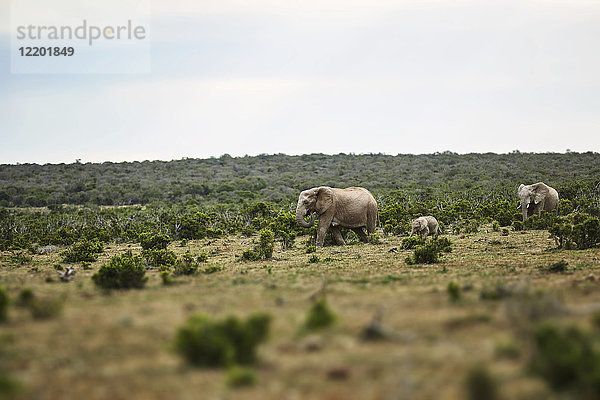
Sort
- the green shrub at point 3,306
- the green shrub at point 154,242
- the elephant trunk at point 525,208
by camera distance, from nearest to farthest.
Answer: the green shrub at point 3,306 → the green shrub at point 154,242 → the elephant trunk at point 525,208

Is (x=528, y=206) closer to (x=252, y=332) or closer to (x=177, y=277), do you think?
(x=177, y=277)

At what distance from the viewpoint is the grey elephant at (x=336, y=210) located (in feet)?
76.8

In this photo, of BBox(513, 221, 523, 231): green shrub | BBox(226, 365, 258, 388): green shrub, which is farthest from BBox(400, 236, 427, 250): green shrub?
BBox(226, 365, 258, 388): green shrub

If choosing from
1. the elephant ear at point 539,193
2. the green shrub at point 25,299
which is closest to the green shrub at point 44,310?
the green shrub at point 25,299

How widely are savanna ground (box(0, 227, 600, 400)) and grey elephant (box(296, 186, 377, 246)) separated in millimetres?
11860

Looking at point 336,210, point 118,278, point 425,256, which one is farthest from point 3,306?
point 336,210

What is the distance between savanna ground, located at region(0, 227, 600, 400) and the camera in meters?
5.10

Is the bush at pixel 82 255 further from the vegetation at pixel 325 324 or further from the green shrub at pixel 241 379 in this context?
the green shrub at pixel 241 379

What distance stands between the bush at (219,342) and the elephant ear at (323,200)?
17.2 m

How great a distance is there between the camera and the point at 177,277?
13562 mm

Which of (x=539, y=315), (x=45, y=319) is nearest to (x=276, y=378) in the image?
(x=539, y=315)

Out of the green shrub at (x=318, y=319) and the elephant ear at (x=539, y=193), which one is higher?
the elephant ear at (x=539, y=193)

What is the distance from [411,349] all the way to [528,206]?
25.1 meters

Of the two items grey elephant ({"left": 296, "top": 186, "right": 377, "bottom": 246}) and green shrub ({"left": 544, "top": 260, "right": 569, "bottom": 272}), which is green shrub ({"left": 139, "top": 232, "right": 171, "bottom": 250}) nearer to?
grey elephant ({"left": 296, "top": 186, "right": 377, "bottom": 246})
